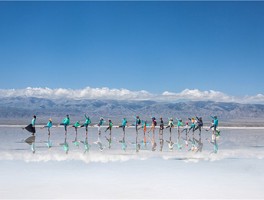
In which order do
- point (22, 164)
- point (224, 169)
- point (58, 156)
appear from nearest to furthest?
point (224, 169)
point (22, 164)
point (58, 156)

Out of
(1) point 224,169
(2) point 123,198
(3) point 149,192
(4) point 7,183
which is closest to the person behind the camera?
(2) point 123,198

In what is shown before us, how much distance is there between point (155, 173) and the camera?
675 inches

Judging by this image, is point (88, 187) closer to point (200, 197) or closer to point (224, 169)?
point (200, 197)

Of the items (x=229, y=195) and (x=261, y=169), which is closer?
(x=229, y=195)

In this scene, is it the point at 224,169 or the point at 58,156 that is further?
the point at 58,156

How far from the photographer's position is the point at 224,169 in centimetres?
1836

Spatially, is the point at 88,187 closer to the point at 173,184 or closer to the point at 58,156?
the point at 173,184

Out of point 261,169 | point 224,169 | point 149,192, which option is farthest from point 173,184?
point 261,169

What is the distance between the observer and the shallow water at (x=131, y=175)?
13.3m

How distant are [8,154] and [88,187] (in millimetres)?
10576

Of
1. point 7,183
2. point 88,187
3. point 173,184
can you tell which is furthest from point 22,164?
point 173,184

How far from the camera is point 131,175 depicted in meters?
16.6

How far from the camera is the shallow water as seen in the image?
13.3 metres

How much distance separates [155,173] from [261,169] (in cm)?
500
